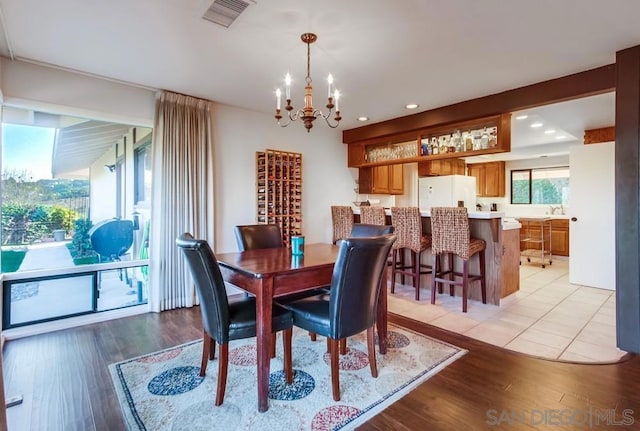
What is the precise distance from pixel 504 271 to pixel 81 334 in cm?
436

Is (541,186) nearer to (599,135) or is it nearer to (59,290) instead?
(599,135)

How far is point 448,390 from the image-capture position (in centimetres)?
201

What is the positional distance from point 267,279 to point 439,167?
17.0 ft

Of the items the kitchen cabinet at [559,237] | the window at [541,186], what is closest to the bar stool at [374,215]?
the kitchen cabinet at [559,237]

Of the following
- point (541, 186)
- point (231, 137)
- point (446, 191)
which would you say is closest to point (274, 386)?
point (231, 137)

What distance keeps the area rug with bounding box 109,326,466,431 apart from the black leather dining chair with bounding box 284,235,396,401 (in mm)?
146

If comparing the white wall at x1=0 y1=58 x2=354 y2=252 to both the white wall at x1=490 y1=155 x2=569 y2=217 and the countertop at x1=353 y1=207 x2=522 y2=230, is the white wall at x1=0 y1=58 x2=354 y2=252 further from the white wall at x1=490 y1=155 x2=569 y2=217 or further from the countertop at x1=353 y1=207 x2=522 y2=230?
the white wall at x1=490 y1=155 x2=569 y2=217

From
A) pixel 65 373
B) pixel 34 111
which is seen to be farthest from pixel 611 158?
pixel 34 111

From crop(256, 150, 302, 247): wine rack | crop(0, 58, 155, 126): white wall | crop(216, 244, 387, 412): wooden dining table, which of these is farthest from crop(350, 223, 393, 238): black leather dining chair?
crop(0, 58, 155, 126): white wall

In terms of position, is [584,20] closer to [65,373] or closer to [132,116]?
[132,116]

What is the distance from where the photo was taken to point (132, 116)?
3395mm

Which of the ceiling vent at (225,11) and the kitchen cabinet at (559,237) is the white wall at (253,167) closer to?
the ceiling vent at (225,11)

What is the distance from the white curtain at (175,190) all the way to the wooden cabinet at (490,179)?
667 centimetres

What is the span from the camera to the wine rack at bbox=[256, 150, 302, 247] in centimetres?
434
